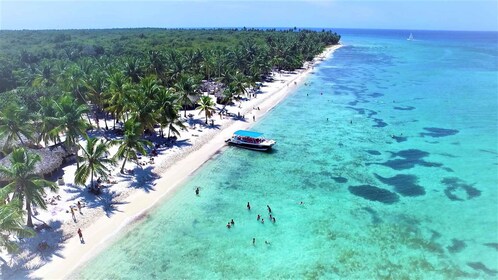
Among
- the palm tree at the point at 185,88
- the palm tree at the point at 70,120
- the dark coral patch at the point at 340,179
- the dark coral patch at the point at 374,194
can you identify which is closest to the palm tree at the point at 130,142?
the palm tree at the point at 70,120

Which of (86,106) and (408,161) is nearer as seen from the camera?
(86,106)

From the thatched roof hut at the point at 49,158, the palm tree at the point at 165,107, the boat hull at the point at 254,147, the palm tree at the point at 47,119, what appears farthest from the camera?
the boat hull at the point at 254,147

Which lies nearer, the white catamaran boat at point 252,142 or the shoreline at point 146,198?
the shoreline at point 146,198

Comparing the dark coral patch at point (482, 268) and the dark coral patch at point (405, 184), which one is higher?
A: the dark coral patch at point (405, 184)

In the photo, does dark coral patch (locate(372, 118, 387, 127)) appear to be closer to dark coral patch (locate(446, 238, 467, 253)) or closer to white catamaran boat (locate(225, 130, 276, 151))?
white catamaran boat (locate(225, 130, 276, 151))

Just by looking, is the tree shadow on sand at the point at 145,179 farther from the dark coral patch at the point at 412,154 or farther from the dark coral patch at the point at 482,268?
the dark coral patch at the point at 412,154

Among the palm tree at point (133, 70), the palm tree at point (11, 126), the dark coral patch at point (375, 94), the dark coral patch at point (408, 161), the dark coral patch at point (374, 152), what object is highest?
the palm tree at point (133, 70)

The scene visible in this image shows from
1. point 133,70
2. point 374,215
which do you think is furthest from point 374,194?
point 133,70

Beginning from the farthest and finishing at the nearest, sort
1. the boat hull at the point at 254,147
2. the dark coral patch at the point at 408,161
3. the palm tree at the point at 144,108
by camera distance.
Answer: the boat hull at the point at 254,147 → the dark coral patch at the point at 408,161 → the palm tree at the point at 144,108

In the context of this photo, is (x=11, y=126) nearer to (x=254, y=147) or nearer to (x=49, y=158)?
(x=49, y=158)
